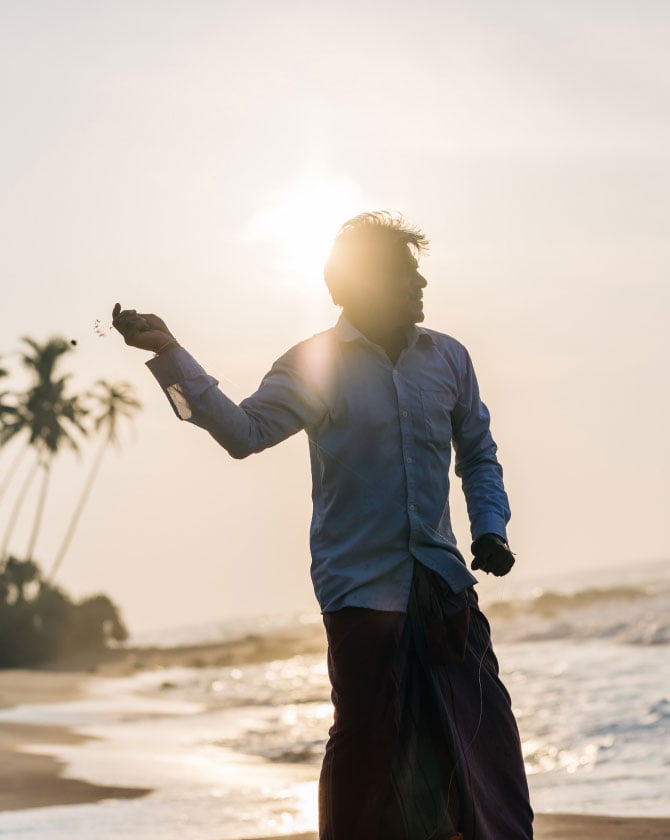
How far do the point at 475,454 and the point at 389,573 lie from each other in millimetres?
519

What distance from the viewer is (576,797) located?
8.19 m

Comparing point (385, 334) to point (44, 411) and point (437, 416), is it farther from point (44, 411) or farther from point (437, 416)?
point (44, 411)

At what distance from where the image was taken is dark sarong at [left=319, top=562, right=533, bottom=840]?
3797 mm

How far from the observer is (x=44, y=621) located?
145 feet

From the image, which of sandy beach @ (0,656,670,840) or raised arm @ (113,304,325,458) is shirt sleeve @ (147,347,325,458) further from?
sandy beach @ (0,656,670,840)

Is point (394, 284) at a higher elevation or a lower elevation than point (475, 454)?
higher

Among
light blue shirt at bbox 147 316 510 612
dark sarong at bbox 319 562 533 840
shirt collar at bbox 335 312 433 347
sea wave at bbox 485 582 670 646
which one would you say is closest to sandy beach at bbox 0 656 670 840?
dark sarong at bbox 319 562 533 840

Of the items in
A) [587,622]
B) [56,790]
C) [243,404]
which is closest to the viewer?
[243,404]

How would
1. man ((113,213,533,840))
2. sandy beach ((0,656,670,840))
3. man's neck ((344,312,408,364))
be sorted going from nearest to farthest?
1. man ((113,213,533,840))
2. man's neck ((344,312,408,364))
3. sandy beach ((0,656,670,840))

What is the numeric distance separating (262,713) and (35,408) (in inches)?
1329

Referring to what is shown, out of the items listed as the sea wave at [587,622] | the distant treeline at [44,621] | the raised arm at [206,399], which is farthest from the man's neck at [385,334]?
the distant treeline at [44,621]

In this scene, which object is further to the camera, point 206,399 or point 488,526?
point 488,526

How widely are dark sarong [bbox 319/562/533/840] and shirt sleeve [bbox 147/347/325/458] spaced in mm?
506

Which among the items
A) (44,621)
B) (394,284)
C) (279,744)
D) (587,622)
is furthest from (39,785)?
(44,621)
